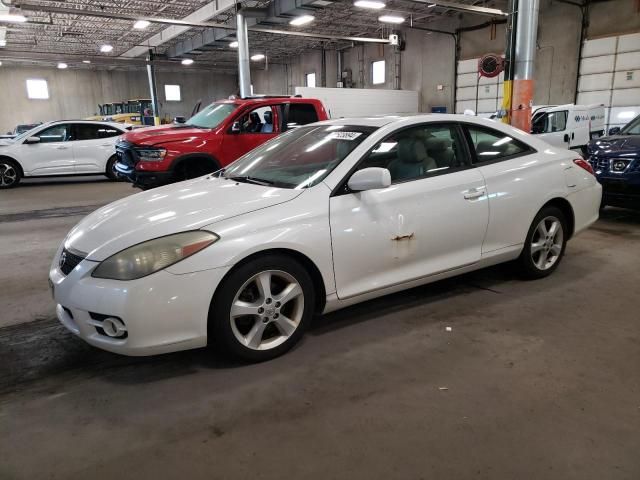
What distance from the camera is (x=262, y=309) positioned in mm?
2756

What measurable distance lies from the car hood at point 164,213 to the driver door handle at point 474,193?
4.20 ft

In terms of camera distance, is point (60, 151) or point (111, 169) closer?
point (60, 151)

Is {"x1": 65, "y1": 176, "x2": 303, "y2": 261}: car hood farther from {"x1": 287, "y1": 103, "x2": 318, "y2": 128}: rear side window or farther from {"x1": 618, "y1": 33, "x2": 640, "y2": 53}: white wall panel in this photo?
{"x1": 618, "y1": 33, "x2": 640, "y2": 53}: white wall panel

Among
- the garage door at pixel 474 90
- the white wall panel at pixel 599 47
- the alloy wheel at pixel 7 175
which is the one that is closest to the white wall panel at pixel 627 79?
the white wall panel at pixel 599 47

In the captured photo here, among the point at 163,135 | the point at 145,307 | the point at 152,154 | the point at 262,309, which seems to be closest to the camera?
the point at 145,307

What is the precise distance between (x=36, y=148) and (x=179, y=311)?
36.1 ft

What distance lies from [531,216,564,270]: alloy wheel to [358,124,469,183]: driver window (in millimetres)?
1011

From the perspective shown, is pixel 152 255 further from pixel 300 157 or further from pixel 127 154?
pixel 127 154

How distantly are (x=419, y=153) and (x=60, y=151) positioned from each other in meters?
10.8

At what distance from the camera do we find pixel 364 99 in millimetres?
18109

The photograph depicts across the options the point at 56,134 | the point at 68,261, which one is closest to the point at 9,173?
the point at 56,134

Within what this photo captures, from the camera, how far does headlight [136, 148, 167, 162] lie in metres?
7.41

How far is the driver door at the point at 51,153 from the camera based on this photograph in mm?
11406

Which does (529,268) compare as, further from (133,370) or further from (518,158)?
(133,370)
